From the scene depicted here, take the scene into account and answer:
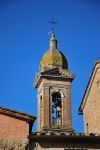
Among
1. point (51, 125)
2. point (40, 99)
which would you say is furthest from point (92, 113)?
point (40, 99)

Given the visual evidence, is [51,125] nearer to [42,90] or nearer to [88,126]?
[42,90]

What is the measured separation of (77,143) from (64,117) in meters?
17.9

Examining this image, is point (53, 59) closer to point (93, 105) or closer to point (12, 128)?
point (93, 105)

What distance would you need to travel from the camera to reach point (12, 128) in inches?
816

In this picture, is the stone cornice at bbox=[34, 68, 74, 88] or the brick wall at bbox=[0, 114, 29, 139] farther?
the stone cornice at bbox=[34, 68, 74, 88]

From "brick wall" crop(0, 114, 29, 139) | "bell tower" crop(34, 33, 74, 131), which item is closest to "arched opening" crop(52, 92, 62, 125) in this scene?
"bell tower" crop(34, 33, 74, 131)

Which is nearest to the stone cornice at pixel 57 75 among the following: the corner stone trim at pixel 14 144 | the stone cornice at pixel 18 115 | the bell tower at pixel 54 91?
the bell tower at pixel 54 91

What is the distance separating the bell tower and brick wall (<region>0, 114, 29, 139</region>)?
16996mm

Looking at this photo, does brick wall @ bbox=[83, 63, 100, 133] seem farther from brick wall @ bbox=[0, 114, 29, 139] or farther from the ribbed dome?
the ribbed dome

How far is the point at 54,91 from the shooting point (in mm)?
40094

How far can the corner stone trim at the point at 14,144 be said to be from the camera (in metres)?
20.3

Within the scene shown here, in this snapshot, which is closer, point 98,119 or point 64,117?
point 98,119

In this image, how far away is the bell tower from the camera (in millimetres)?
38656

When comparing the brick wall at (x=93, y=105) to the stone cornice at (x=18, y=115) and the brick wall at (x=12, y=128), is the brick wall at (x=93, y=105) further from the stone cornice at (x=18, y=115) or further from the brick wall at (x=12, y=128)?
the brick wall at (x=12, y=128)
